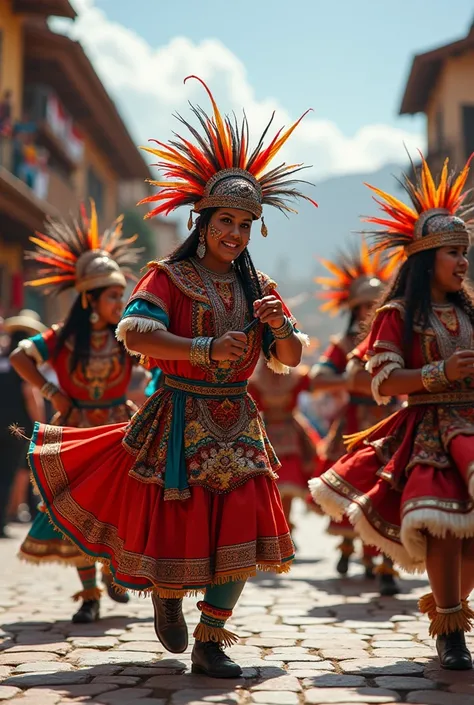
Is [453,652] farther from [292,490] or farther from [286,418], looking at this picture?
[286,418]

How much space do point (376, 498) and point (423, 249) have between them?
49.8 inches

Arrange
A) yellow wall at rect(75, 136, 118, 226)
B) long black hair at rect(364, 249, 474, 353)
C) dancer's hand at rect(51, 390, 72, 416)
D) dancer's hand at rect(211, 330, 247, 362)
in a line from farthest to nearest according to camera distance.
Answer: yellow wall at rect(75, 136, 118, 226) < dancer's hand at rect(51, 390, 72, 416) < long black hair at rect(364, 249, 474, 353) < dancer's hand at rect(211, 330, 247, 362)

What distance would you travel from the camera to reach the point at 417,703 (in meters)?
3.76

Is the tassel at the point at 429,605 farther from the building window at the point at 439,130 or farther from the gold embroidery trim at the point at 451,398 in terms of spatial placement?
the building window at the point at 439,130

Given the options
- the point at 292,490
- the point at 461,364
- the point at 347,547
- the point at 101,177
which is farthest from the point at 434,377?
the point at 101,177

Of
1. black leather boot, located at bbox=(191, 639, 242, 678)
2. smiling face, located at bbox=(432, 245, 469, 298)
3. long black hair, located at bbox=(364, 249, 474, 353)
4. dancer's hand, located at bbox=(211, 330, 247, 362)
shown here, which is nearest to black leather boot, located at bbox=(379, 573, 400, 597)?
long black hair, located at bbox=(364, 249, 474, 353)

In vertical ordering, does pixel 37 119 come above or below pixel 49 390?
above

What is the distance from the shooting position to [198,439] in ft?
14.6

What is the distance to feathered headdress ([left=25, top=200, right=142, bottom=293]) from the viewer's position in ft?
21.8

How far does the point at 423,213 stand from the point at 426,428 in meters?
1.13

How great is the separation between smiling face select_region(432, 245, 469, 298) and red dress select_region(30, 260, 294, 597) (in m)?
0.86

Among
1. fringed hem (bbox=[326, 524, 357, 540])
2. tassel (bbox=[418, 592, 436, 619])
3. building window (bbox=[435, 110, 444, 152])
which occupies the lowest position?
tassel (bbox=[418, 592, 436, 619])

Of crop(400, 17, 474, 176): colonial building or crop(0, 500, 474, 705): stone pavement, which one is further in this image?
crop(400, 17, 474, 176): colonial building

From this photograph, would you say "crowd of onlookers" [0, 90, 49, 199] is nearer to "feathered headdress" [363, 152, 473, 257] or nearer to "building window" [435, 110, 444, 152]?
"building window" [435, 110, 444, 152]
